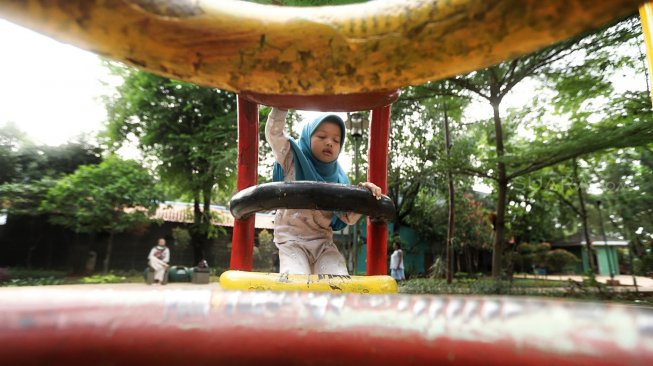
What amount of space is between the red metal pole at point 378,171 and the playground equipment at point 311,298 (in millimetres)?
1066

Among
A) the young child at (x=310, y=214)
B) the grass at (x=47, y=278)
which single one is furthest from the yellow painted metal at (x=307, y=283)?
the grass at (x=47, y=278)

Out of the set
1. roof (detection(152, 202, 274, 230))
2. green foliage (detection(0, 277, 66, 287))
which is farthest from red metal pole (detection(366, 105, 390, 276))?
roof (detection(152, 202, 274, 230))

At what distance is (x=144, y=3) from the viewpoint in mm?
386

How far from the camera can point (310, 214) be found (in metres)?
1.61

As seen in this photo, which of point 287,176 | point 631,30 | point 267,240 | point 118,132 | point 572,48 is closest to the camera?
point 287,176

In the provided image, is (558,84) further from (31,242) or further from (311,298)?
(31,242)

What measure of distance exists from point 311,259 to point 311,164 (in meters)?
0.38

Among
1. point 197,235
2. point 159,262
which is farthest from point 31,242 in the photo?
point 159,262

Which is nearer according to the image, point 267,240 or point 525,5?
point 525,5

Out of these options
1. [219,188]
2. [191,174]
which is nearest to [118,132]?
[191,174]

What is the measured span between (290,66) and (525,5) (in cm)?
24

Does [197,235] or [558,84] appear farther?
[197,235]

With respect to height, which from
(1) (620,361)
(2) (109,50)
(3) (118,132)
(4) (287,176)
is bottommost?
(1) (620,361)

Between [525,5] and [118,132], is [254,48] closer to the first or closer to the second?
[525,5]
